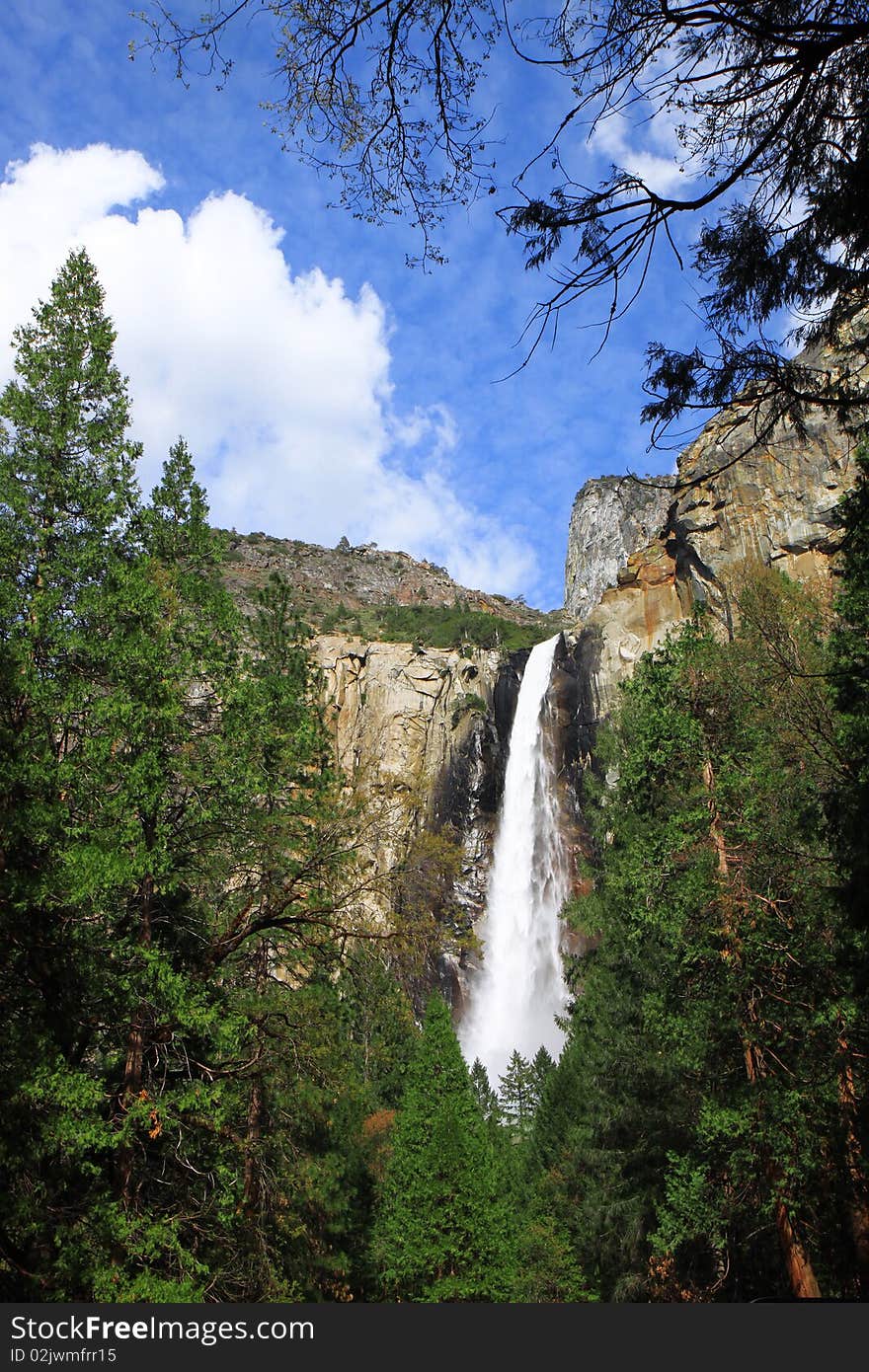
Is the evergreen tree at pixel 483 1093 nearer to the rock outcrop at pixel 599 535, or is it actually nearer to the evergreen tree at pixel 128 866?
the evergreen tree at pixel 128 866

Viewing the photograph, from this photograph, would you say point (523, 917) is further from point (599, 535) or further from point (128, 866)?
point (599, 535)

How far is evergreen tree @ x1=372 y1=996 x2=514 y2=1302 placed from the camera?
675 inches

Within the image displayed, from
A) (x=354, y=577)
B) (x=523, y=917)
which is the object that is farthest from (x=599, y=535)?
(x=523, y=917)

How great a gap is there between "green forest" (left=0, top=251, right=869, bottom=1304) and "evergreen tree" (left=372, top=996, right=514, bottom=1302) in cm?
353

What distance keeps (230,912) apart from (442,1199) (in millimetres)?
11795

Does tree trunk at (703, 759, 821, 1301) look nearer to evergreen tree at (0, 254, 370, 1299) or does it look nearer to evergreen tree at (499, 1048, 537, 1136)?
evergreen tree at (0, 254, 370, 1299)

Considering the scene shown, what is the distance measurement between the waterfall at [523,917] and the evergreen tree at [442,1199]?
20.5 metres

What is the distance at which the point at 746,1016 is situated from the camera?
10.6m

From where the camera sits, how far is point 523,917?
41.7 metres

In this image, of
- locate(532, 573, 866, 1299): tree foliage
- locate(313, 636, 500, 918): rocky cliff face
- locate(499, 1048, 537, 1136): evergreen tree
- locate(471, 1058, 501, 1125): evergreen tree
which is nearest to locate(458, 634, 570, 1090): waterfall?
locate(313, 636, 500, 918): rocky cliff face

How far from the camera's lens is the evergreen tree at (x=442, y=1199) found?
17156mm

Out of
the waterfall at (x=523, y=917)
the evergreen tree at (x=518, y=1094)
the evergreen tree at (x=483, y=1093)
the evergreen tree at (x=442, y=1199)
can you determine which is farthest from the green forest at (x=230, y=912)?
the waterfall at (x=523, y=917)

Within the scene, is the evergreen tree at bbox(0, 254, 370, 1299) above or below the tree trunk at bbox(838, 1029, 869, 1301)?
above

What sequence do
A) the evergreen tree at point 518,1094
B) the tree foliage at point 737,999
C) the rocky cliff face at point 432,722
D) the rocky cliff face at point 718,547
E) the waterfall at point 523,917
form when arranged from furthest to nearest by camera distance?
the rocky cliff face at point 432,722, the waterfall at point 523,917, the rocky cliff face at point 718,547, the evergreen tree at point 518,1094, the tree foliage at point 737,999
